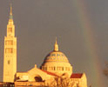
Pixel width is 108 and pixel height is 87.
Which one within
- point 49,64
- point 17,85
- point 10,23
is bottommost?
point 17,85

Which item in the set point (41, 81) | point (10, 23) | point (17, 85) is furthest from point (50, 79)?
point (10, 23)

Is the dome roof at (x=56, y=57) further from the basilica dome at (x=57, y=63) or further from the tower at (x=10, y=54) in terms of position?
the tower at (x=10, y=54)

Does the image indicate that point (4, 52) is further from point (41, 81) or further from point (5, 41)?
point (41, 81)

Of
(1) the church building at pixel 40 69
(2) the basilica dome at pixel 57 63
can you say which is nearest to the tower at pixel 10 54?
(1) the church building at pixel 40 69

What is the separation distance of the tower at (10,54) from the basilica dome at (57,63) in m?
9.86

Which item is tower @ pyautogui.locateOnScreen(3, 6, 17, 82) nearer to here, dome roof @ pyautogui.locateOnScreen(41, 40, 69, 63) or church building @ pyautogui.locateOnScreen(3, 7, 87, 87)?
church building @ pyautogui.locateOnScreen(3, 7, 87, 87)

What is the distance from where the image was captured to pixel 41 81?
106 meters

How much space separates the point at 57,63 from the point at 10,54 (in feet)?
46.0

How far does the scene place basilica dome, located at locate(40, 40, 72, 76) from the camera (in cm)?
12225

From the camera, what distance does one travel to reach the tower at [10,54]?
11881 cm

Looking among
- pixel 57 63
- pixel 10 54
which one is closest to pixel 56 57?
pixel 57 63

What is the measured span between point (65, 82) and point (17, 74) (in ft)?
61.3

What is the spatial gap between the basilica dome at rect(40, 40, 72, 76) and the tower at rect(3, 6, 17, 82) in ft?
32.3

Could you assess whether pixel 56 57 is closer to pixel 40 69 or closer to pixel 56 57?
pixel 56 57
